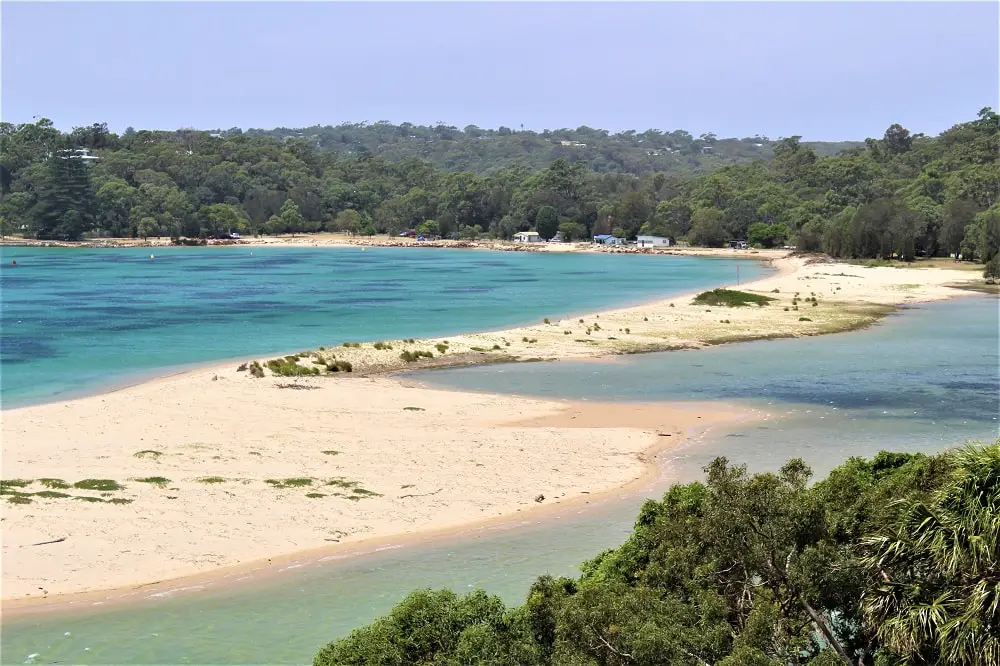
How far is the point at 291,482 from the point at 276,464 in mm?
1556

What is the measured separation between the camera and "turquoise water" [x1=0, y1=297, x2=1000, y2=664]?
14.0 meters

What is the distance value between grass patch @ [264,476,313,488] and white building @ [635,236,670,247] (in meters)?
143

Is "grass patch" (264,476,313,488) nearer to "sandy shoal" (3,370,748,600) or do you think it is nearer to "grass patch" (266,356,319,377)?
"sandy shoal" (3,370,748,600)

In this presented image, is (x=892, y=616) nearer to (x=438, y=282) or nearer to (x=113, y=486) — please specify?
(x=113, y=486)

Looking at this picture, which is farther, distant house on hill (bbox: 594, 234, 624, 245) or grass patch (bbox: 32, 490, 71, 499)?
distant house on hill (bbox: 594, 234, 624, 245)

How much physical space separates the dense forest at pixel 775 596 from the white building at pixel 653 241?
151 meters

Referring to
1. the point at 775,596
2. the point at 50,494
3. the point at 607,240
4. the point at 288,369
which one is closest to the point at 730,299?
the point at 288,369

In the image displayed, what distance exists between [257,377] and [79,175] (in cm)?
15048

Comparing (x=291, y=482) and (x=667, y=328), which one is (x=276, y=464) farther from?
(x=667, y=328)

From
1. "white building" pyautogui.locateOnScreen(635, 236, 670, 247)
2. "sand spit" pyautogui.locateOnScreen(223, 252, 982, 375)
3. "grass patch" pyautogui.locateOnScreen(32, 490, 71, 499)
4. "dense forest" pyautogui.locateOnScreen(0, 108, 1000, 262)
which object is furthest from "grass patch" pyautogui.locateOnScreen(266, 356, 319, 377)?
"white building" pyautogui.locateOnScreen(635, 236, 670, 247)

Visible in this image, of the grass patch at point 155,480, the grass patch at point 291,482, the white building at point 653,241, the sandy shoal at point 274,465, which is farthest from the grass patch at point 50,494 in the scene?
the white building at point 653,241

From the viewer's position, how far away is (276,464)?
22047 mm

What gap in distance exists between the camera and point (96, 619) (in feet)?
47.4

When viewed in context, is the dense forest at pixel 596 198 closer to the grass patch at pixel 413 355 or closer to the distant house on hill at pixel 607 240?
the distant house on hill at pixel 607 240
